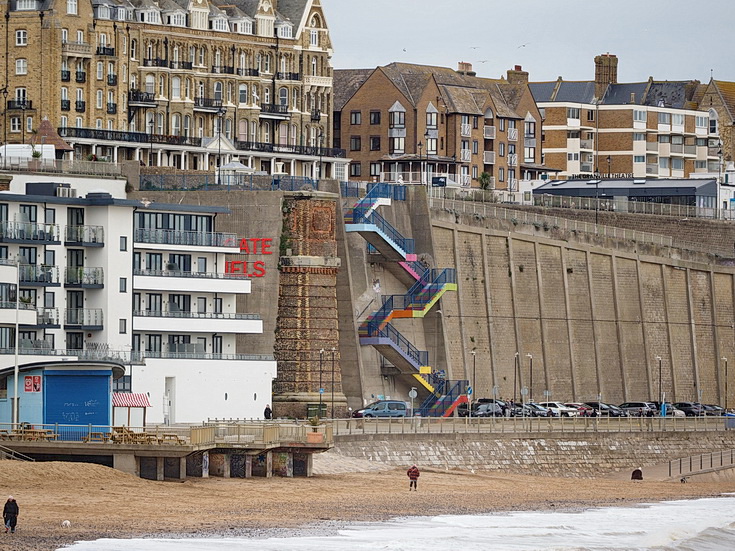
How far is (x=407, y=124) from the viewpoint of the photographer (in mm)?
156500

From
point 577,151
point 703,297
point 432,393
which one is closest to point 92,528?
point 432,393

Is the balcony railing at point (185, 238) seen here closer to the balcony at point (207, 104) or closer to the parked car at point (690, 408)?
the parked car at point (690, 408)

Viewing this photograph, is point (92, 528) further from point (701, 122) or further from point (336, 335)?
point (701, 122)

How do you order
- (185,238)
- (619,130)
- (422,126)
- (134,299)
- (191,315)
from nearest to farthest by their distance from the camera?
(134,299)
(191,315)
(185,238)
(422,126)
(619,130)

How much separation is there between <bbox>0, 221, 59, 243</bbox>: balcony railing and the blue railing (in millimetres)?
17926

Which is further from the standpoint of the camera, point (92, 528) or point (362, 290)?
point (362, 290)

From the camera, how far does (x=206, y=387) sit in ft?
313

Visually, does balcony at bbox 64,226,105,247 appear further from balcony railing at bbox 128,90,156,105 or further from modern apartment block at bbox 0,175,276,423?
balcony railing at bbox 128,90,156,105

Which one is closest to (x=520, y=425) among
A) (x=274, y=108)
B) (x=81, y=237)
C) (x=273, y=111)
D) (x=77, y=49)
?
(x=81, y=237)

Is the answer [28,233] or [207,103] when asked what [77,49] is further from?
[28,233]

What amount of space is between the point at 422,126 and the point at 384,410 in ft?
190

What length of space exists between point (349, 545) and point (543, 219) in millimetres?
61179

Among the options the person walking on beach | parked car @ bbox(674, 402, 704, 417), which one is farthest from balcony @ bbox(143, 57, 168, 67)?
the person walking on beach

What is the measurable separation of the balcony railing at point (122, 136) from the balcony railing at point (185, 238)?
3284 cm
